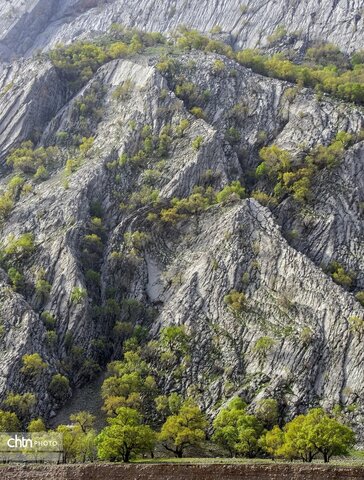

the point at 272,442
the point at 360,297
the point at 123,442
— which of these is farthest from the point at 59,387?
the point at 360,297

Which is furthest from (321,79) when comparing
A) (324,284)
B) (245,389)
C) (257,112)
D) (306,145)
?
(245,389)

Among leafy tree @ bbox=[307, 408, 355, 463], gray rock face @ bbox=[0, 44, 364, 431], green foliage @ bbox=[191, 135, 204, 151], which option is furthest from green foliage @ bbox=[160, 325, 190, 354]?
green foliage @ bbox=[191, 135, 204, 151]

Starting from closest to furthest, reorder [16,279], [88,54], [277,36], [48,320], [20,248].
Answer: [48,320] → [16,279] → [20,248] → [88,54] → [277,36]

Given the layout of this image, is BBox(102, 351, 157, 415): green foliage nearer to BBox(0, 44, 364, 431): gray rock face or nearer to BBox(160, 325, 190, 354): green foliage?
BBox(0, 44, 364, 431): gray rock face

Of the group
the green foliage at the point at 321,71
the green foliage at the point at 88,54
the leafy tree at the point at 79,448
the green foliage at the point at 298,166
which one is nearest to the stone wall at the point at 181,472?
the leafy tree at the point at 79,448

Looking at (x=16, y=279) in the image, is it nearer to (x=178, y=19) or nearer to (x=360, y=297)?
(x=360, y=297)

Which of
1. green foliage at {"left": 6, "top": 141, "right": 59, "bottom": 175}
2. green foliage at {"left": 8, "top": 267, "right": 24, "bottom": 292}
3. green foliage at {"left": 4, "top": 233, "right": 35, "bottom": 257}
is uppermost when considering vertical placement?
green foliage at {"left": 6, "top": 141, "right": 59, "bottom": 175}

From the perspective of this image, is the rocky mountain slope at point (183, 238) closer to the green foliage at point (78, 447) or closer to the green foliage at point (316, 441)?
the green foliage at point (316, 441)

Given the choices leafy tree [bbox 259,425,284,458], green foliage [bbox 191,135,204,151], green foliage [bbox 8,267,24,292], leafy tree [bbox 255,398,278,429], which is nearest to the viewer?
leafy tree [bbox 259,425,284,458]

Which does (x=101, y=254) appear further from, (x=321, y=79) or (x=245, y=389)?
(x=321, y=79)
